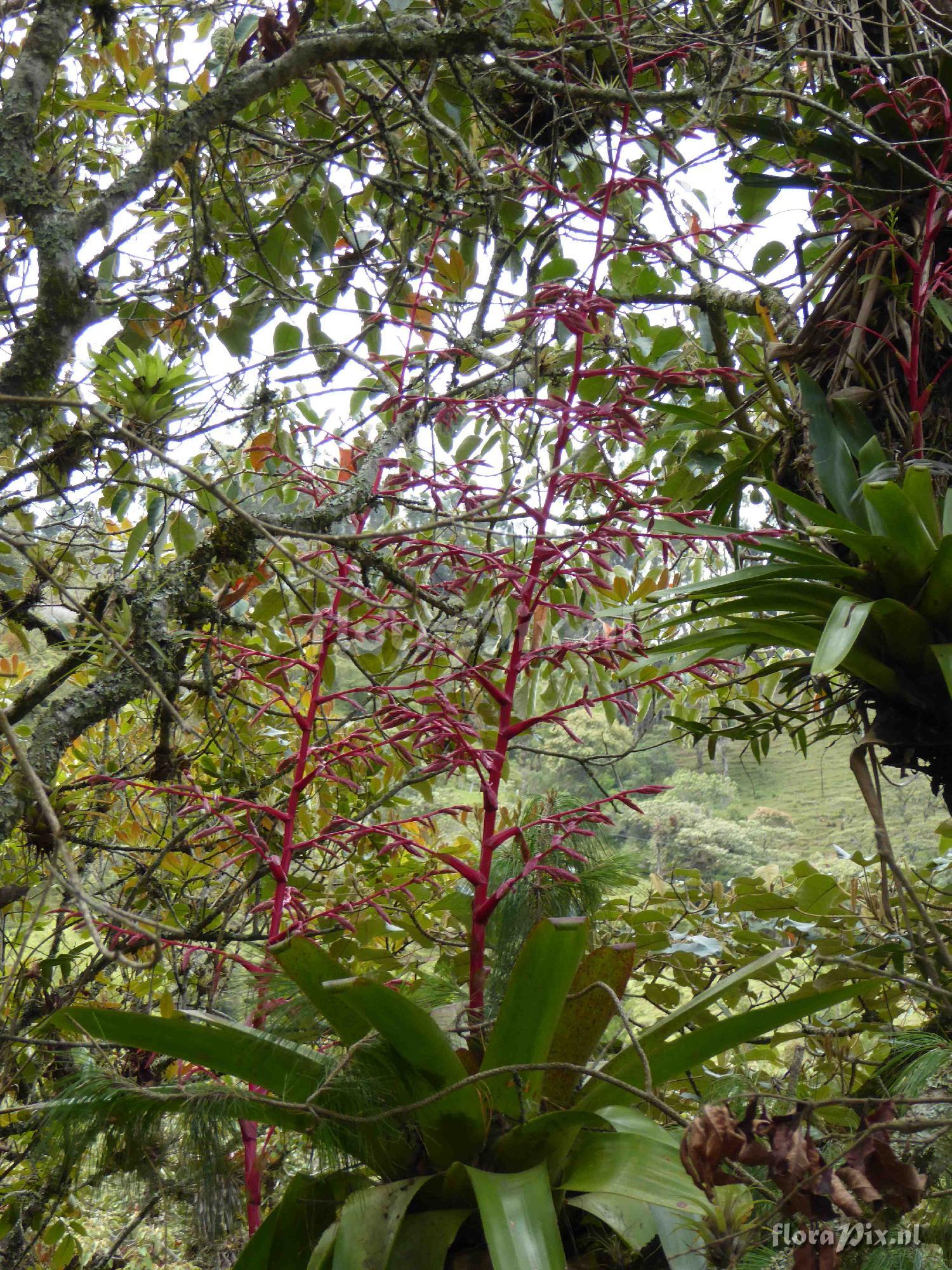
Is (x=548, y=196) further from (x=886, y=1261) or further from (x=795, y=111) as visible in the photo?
(x=886, y=1261)

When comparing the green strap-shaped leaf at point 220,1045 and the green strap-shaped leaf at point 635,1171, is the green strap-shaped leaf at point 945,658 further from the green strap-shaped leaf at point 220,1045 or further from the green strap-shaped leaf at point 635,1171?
the green strap-shaped leaf at point 220,1045

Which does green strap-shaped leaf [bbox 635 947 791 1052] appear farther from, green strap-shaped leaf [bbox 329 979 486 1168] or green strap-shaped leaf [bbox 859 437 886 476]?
green strap-shaped leaf [bbox 859 437 886 476]

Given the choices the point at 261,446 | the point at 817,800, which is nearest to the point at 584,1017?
the point at 261,446

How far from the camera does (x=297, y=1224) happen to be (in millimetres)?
796

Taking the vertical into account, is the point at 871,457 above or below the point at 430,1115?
above

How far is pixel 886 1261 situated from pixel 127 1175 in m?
0.72

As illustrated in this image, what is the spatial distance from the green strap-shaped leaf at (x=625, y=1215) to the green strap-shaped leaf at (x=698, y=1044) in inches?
3.1

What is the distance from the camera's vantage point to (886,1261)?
2.38ft

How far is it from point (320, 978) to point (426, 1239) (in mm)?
231

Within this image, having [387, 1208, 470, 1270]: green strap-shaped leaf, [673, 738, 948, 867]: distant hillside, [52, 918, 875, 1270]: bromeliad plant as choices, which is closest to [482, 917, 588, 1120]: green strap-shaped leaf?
[52, 918, 875, 1270]: bromeliad plant

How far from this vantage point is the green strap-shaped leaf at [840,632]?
87 cm

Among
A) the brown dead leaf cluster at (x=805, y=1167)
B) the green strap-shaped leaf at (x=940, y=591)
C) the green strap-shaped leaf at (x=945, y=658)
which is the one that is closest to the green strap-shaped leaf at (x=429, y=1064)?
the brown dead leaf cluster at (x=805, y=1167)

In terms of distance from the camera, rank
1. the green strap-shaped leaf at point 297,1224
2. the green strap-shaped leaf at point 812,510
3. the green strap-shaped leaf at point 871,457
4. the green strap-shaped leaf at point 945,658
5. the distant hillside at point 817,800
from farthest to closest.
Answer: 1. the distant hillside at point 817,800
2. the green strap-shaped leaf at point 871,457
3. the green strap-shaped leaf at point 812,510
4. the green strap-shaped leaf at point 945,658
5. the green strap-shaped leaf at point 297,1224

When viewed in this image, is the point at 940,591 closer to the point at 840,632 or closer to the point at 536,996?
the point at 840,632
